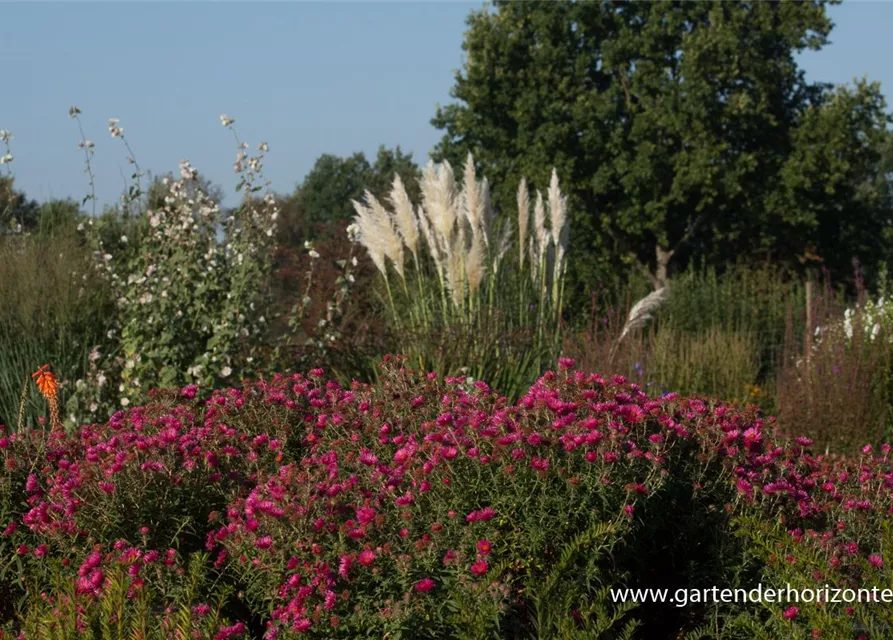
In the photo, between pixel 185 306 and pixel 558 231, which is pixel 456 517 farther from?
pixel 558 231

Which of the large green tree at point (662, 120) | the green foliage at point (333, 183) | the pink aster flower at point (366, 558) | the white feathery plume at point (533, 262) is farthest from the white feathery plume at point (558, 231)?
the green foliage at point (333, 183)

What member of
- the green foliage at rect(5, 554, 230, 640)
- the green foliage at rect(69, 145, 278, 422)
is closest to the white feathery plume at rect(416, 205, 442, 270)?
the green foliage at rect(69, 145, 278, 422)

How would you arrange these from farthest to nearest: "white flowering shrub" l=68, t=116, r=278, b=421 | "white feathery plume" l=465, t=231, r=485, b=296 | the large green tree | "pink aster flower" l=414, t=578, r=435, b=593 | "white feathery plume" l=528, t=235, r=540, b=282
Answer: the large green tree
"white feathery plume" l=528, t=235, r=540, b=282
"white feathery plume" l=465, t=231, r=485, b=296
"white flowering shrub" l=68, t=116, r=278, b=421
"pink aster flower" l=414, t=578, r=435, b=593

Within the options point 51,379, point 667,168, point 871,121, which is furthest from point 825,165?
point 51,379

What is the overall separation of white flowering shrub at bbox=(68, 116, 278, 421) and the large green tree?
18.3m

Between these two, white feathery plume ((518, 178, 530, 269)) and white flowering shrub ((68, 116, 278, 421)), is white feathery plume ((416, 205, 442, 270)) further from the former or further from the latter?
white flowering shrub ((68, 116, 278, 421))

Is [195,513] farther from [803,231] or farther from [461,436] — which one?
[803,231]

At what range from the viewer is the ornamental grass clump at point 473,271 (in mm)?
7133

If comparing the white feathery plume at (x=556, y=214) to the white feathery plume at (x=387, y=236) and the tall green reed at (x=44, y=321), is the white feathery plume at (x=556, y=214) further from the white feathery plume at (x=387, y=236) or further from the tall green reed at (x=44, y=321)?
the tall green reed at (x=44, y=321)

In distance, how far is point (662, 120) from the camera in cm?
2448

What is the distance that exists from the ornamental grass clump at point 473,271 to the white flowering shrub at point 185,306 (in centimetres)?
105

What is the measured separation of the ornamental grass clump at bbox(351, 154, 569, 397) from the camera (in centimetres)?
713

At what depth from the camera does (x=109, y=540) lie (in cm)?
326

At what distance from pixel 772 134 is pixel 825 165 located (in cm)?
154
